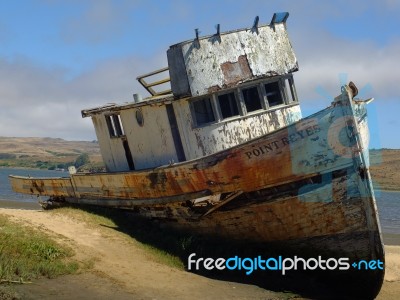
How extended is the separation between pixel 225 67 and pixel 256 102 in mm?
1089

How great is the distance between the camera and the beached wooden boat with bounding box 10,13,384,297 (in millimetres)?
10031

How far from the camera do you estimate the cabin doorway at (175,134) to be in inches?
485

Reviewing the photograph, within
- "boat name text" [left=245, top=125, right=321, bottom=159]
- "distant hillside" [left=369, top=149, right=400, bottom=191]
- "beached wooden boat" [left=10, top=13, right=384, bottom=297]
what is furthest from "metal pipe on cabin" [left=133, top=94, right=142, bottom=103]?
"distant hillside" [left=369, top=149, right=400, bottom=191]

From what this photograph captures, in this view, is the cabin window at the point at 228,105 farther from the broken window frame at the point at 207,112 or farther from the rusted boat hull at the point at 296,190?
the rusted boat hull at the point at 296,190

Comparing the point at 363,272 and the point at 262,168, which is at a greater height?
the point at 262,168

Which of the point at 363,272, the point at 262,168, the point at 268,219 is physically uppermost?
the point at 262,168

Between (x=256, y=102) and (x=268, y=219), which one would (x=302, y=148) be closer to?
(x=268, y=219)

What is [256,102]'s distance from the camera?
477 inches

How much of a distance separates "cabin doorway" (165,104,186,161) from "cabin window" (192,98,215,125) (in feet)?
2.12

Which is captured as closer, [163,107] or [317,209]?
[317,209]

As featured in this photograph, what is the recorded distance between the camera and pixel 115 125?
47.3ft

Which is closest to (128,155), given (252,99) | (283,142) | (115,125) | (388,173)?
(115,125)

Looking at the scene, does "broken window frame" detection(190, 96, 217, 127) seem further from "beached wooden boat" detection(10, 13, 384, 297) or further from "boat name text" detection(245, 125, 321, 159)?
"boat name text" detection(245, 125, 321, 159)

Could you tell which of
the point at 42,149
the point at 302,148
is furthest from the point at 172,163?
the point at 42,149
